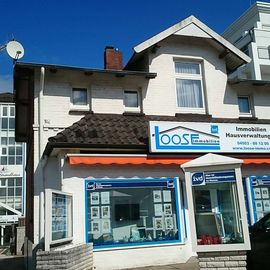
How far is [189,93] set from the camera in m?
16.2

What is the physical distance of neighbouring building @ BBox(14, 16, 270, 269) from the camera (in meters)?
9.37

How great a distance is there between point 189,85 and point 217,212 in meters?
8.13

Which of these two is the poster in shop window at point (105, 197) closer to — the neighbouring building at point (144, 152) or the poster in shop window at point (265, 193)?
the neighbouring building at point (144, 152)

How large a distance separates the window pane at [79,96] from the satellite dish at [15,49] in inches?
160

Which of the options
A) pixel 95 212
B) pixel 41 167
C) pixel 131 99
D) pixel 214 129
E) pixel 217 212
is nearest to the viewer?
pixel 217 212

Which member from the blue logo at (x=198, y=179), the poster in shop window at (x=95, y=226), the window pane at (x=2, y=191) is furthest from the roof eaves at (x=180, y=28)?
the window pane at (x=2, y=191)

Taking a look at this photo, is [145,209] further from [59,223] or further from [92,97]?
[92,97]

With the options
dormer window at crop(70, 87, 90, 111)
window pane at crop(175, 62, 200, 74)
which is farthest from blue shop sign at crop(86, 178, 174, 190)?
window pane at crop(175, 62, 200, 74)

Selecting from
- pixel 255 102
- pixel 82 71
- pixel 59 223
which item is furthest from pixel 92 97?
pixel 255 102

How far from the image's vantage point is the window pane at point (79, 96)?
48.6 feet

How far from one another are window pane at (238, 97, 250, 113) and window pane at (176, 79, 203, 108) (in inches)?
76.7

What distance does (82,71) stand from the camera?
14.5 meters

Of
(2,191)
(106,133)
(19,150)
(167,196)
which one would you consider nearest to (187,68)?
(106,133)

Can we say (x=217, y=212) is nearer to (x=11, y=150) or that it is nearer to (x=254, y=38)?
(x=11, y=150)
